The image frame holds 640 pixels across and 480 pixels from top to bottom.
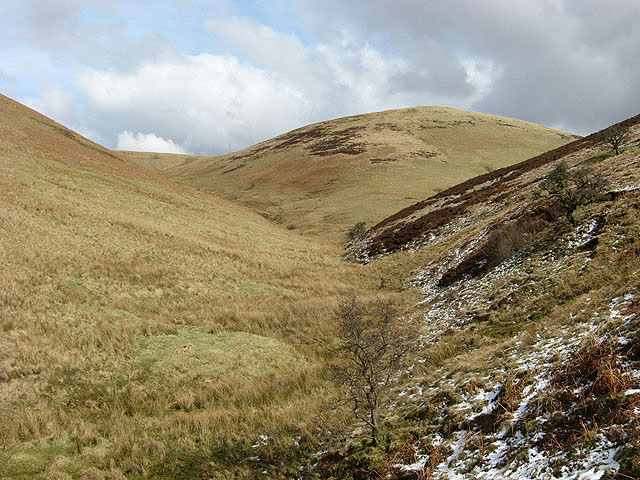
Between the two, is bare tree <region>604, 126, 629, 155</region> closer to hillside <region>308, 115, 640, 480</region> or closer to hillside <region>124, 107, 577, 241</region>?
hillside <region>308, 115, 640, 480</region>

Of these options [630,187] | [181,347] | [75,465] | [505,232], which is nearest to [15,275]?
[181,347]

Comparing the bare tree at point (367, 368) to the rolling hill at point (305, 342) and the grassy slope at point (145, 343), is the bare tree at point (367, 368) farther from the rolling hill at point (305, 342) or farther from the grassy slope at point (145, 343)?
the grassy slope at point (145, 343)

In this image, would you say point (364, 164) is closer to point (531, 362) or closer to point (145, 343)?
point (145, 343)

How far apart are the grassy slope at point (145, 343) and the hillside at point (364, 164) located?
29.4m

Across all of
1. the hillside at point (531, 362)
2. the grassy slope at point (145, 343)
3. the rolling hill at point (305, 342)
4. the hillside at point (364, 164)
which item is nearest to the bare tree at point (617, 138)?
the rolling hill at point (305, 342)

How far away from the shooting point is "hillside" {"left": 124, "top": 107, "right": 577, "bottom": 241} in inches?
2630

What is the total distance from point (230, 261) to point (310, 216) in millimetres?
37297

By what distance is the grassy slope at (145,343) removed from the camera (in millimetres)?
8844

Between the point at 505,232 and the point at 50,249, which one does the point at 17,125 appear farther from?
the point at 505,232

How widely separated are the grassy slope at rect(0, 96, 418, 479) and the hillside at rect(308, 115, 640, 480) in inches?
110

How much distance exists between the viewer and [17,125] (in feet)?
160

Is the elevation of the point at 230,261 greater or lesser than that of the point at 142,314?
greater

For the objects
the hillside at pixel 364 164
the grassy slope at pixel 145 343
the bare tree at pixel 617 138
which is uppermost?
the hillside at pixel 364 164

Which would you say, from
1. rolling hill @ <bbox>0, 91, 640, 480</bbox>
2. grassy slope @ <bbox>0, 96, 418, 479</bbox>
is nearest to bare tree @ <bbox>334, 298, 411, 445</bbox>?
rolling hill @ <bbox>0, 91, 640, 480</bbox>
